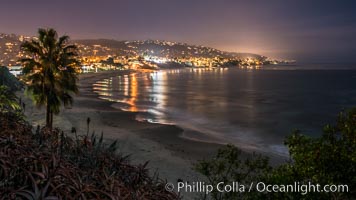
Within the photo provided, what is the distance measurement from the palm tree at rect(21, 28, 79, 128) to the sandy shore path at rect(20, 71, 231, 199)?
3.25 m

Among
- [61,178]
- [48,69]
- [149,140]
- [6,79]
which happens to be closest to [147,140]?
[149,140]

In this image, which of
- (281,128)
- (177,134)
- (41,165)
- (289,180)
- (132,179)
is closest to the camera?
(41,165)

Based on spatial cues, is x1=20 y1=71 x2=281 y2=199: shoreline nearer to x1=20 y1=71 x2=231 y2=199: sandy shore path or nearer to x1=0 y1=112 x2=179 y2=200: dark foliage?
x1=20 y1=71 x2=231 y2=199: sandy shore path

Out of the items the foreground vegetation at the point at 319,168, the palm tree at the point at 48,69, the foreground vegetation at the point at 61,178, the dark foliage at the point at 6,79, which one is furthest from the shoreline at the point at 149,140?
the dark foliage at the point at 6,79

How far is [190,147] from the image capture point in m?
27.9

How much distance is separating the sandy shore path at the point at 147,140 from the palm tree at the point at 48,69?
325 centimetres

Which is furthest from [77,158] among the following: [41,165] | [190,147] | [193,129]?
[193,129]

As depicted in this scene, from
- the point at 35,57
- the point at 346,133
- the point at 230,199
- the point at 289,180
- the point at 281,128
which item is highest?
the point at 35,57

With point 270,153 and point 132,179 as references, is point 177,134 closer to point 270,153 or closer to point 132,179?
point 270,153

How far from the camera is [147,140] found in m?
28.6

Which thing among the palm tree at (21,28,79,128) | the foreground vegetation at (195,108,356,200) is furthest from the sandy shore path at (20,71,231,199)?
the foreground vegetation at (195,108,356,200)

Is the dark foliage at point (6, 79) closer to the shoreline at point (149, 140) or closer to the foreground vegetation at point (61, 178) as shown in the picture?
the shoreline at point (149, 140)

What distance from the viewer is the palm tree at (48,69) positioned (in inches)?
1060

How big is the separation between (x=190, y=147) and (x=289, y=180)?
20.9 m
